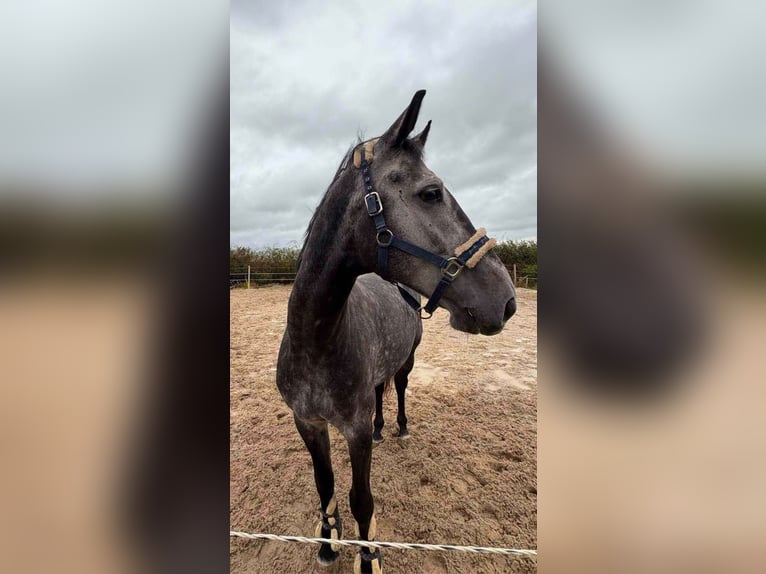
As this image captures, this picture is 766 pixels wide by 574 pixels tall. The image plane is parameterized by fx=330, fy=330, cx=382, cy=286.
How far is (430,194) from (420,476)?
3.19 m

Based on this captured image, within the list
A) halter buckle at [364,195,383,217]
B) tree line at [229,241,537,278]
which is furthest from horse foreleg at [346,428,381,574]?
tree line at [229,241,537,278]

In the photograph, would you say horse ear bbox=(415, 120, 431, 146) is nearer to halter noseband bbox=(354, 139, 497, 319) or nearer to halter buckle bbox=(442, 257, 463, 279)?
halter noseband bbox=(354, 139, 497, 319)

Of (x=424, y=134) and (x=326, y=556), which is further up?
(x=424, y=134)

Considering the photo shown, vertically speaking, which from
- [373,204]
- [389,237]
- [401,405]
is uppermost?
[373,204]

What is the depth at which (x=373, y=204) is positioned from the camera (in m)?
1.69

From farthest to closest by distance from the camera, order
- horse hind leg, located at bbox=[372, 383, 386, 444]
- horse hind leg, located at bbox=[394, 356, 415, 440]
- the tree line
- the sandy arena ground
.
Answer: the tree line, horse hind leg, located at bbox=[394, 356, 415, 440], horse hind leg, located at bbox=[372, 383, 386, 444], the sandy arena ground

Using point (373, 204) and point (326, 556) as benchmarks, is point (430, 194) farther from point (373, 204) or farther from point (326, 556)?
point (326, 556)

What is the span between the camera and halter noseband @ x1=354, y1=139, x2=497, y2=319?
1.57 meters

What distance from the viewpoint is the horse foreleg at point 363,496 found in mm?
2268
